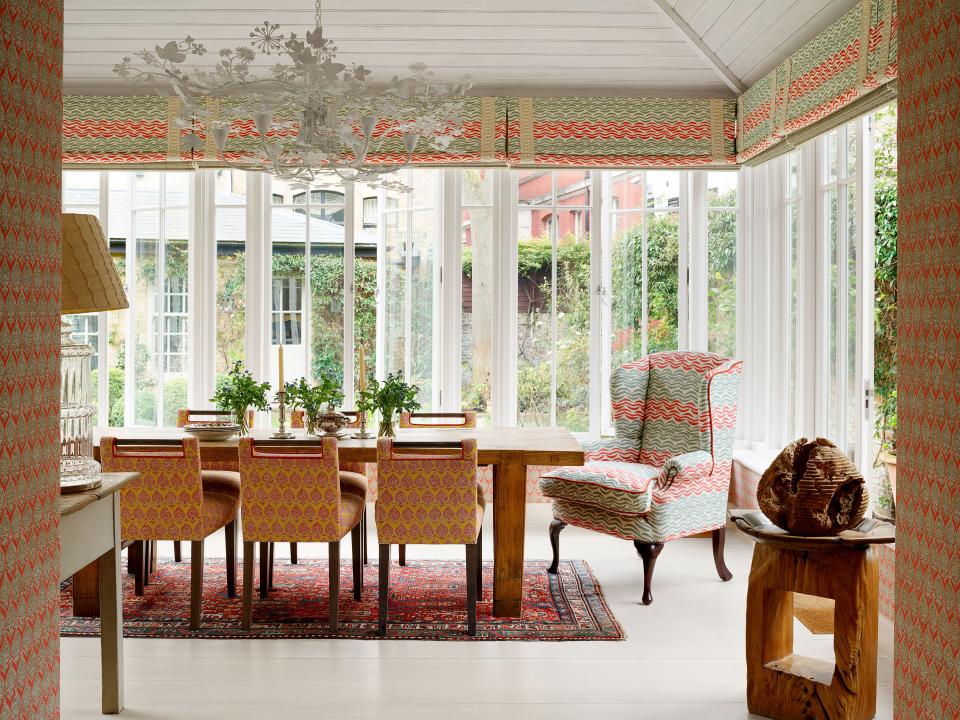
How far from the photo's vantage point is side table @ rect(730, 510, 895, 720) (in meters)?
2.68

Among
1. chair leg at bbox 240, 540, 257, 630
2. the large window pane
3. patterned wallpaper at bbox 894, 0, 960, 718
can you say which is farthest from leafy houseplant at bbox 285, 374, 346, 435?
the large window pane

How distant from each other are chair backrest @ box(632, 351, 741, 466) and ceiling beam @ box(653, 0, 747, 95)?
75.6 inches

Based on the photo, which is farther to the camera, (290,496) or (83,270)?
(290,496)

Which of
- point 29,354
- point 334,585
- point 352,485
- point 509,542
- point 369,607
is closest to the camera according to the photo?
point 29,354

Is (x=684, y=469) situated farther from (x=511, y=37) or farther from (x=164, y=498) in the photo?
(x=511, y=37)

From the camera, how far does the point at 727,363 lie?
4656 millimetres

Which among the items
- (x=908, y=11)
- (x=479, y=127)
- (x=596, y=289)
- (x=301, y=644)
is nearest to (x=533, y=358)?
(x=596, y=289)

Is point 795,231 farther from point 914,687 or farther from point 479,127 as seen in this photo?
point 914,687

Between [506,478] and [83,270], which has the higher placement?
[83,270]

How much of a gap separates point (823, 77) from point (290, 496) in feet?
10.9

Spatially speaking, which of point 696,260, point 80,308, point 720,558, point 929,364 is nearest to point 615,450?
point 720,558

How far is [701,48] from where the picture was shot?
5324 millimetres

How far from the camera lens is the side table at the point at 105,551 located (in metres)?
2.43

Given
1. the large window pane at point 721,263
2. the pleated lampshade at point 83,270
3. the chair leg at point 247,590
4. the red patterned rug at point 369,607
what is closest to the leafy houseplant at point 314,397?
the chair leg at point 247,590
